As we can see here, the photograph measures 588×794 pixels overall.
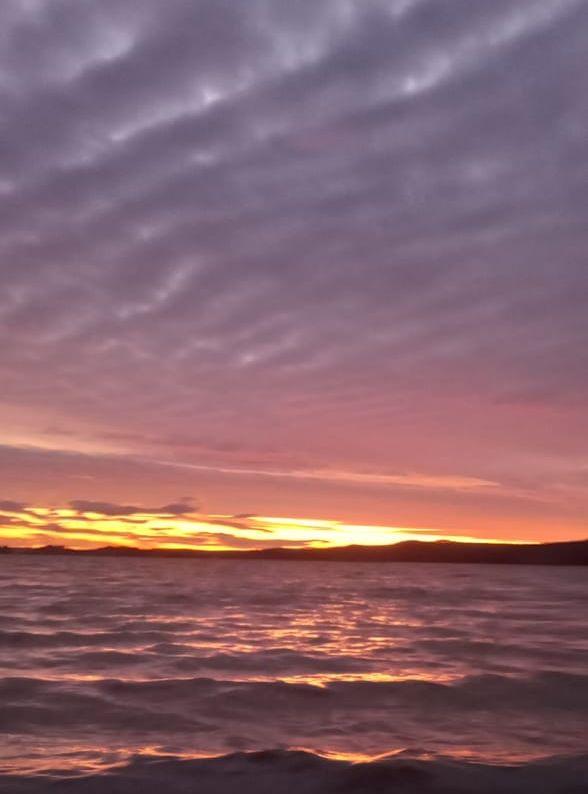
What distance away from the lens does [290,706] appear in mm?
14773

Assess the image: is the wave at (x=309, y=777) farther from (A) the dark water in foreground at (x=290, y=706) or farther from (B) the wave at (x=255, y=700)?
(B) the wave at (x=255, y=700)

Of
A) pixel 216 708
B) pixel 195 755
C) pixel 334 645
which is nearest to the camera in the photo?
pixel 195 755

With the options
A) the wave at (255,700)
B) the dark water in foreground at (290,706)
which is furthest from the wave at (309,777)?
the wave at (255,700)

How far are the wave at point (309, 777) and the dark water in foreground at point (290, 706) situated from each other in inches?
1.4

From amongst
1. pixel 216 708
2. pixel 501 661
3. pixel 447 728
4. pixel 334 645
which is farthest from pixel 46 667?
pixel 501 661

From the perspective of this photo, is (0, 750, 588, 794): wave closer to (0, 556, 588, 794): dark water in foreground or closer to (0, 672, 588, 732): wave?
(0, 556, 588, 794): dark water in foreground

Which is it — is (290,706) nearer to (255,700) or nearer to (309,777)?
(255,700)

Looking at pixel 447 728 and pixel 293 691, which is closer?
pixel 447 728

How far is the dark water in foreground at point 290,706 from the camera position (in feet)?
32.7

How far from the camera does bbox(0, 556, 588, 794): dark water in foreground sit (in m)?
9.96

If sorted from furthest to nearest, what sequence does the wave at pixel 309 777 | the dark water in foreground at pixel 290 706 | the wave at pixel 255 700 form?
the wave at pixel 255 700 → the dark water in foreground at pixel 290 706 → the wave at pixel 309 777

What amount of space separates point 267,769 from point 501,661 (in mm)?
12407

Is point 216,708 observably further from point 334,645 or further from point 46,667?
point 334,645

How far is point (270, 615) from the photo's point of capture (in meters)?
34.5
